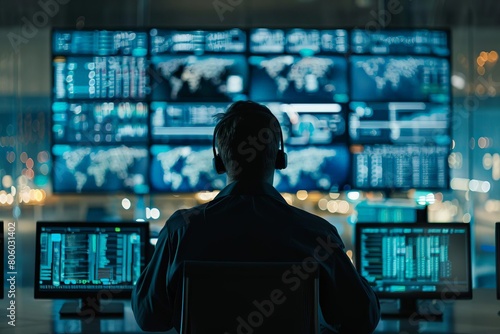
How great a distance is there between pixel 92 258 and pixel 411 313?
1.38 meters

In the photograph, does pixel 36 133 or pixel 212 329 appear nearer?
pixel 212 329

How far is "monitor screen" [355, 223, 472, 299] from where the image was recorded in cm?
305

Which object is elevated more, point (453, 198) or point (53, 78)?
point (53, 78)

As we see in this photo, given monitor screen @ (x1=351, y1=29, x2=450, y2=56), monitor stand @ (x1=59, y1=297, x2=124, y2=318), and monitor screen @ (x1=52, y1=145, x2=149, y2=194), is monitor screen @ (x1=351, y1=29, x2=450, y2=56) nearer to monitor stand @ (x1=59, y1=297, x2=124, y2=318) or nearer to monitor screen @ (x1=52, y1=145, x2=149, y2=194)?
monitor screen @ (x1=52, y1=145, x2=149, y2=194)

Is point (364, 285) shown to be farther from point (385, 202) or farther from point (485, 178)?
point (485, 178)

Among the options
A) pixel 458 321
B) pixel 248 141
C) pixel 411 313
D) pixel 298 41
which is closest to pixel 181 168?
pixel 298 41

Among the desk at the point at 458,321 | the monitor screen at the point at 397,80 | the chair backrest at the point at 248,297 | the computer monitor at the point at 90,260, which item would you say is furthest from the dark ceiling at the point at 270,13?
the chair backrest at the point at 248,297

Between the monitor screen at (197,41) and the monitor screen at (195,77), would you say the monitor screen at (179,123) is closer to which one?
the monitor screen at (195,77)

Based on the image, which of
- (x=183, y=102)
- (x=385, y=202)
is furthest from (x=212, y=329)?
(x=385, y=202)

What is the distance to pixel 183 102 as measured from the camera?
4027 millimetres

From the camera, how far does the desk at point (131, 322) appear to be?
268 cm

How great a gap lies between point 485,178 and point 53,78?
2782 mm

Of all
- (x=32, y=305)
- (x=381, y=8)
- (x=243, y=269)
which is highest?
(x=381, y=8)

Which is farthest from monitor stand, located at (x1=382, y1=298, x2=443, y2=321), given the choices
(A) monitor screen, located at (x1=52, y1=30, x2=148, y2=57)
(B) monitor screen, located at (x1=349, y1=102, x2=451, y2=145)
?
(A) monitor screen, located at (x1=52, y1=30, x2=148, y2=57)
